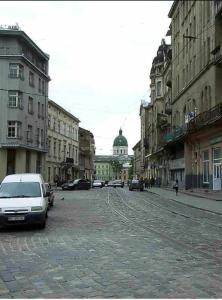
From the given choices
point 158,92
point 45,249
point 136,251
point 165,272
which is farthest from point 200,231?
point 158,92

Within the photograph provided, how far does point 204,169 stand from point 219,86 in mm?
8912

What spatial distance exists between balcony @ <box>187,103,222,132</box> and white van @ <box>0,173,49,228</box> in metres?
21.3

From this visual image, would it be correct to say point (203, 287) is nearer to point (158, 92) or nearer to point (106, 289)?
point (106, 289)

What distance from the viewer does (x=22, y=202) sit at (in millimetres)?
15578

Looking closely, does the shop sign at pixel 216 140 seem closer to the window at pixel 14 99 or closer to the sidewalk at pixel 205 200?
the sidewalk at pixel 205 200

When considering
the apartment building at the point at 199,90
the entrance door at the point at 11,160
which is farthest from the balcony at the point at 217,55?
the entrance door at the point at 11,160

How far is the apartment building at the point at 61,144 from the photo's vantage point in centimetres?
7394

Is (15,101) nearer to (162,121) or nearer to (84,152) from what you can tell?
(162,121)

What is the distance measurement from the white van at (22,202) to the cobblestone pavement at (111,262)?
41 centimetres

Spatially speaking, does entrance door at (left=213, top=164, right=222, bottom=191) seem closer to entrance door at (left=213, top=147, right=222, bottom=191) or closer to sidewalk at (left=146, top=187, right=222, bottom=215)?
entrance door at (left=213, top=147, right=222, bottom=191)

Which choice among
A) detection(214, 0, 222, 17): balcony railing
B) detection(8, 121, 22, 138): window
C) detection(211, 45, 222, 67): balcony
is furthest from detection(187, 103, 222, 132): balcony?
detection(8, 121, 22, 138): window

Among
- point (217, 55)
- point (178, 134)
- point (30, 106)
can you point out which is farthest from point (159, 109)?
point (217, 55)

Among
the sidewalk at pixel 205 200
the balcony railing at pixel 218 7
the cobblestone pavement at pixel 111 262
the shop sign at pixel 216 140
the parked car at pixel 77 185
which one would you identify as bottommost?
the cobblestone pavement at pixel 111 262

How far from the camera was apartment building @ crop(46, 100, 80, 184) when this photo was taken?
73.9m
